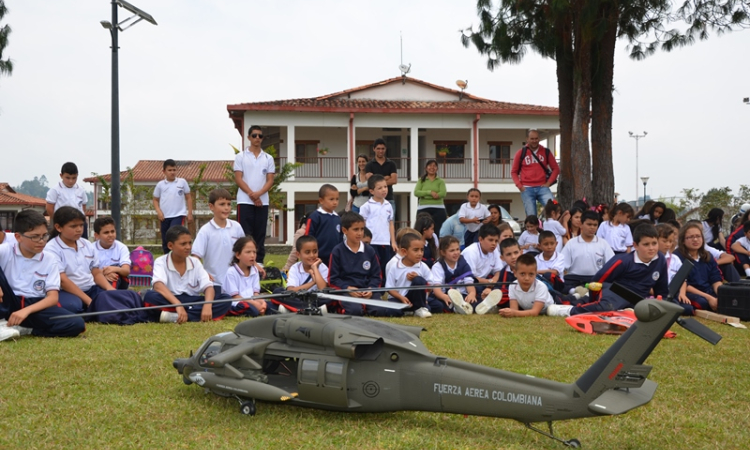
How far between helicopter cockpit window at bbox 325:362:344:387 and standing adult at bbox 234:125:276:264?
626 centimetres

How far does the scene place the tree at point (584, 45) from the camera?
14117 millimetres

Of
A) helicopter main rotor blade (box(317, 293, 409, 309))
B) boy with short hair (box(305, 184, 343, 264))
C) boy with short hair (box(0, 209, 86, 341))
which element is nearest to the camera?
helicopter main rotor blade (box(317, 293, 409, 309))

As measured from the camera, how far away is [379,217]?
389 inches

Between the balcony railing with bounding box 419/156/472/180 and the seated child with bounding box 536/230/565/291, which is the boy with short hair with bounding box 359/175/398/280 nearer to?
the seated child with bounding box 536/230/565/291

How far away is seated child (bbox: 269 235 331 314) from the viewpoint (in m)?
8.32

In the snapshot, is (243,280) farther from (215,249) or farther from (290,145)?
(290,145)

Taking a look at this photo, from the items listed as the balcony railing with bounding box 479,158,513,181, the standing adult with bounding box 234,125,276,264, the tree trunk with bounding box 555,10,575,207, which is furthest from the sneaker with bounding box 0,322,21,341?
the balcony railing with bounding box 479,158,513,181

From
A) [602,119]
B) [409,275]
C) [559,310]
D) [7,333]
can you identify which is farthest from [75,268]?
[602,119]

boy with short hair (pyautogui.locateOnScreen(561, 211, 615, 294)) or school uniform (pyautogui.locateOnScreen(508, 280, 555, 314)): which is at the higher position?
boy with short hair (pyautogui.locateOnScreen(561, 211, 615, 294))

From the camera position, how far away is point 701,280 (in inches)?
348

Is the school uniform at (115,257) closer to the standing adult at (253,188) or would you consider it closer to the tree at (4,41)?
the standing adult at (253,188)

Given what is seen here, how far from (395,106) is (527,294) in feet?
80.9

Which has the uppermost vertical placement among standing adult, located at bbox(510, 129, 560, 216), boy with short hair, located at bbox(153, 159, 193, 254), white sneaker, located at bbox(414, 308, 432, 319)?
standing adult, located at bbox(510, 129, 560, 216)

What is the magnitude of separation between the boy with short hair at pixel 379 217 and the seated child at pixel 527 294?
7.23ft
